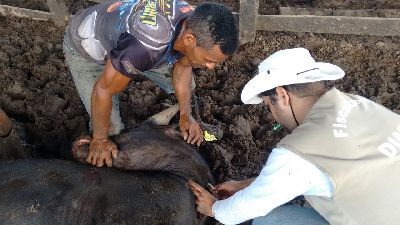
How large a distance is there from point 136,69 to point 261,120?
66.3 inches

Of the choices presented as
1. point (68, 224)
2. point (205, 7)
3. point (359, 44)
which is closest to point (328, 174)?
point (205, 7)

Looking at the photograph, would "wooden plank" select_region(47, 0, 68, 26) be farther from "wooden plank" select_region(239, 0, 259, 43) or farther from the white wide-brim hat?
the white wide-brim hat

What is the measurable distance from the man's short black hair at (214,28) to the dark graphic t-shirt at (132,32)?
22 cm

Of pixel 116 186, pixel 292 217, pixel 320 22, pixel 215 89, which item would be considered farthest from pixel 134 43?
pixel 320 22

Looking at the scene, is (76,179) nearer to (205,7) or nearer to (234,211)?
(234,211)

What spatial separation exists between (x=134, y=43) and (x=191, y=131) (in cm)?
104

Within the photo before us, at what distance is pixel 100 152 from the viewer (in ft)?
10.8

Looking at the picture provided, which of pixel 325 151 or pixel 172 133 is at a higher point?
pixel 325 151

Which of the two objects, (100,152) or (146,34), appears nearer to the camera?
(146,34)

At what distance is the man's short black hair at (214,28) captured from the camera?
272cm

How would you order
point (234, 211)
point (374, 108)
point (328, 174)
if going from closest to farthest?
point (328, 174), point (374, 108), point (234, 211)

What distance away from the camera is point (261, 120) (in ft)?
13.9

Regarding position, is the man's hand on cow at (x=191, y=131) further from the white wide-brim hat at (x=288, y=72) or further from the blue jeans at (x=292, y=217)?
the white wide-brim hat at (x=288, y=72)

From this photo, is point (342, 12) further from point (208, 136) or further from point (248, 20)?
point (208, 136)
